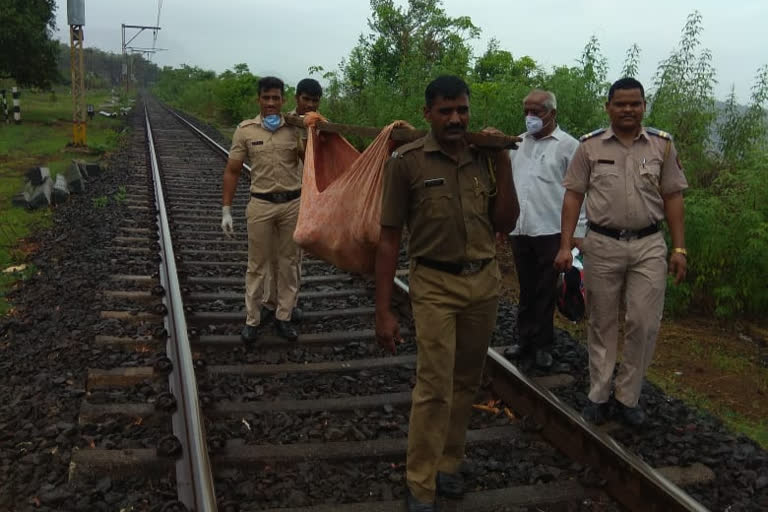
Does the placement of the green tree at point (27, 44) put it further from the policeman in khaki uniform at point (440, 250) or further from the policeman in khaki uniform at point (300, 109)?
the policeman in khaki uniform at point (440, 250)

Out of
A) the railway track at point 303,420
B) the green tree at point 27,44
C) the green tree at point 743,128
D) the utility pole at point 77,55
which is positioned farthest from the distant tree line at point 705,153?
the green tree at point 27,44

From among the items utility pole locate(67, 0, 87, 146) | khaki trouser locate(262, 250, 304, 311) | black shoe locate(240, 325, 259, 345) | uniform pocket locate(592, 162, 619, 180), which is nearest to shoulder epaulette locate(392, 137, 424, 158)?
uniform pocket locate(592, 162, 619, 180)

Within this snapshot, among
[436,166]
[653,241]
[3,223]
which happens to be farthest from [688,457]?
[3,223]

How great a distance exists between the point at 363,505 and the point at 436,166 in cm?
156

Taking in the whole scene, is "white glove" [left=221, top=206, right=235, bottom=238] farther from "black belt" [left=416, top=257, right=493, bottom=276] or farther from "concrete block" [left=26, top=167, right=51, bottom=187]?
"concrete block" [left=26, top=167, right=51, bottom=187]

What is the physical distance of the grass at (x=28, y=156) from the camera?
8.17 meters

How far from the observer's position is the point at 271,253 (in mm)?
5422

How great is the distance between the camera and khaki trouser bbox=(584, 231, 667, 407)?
3.95 m

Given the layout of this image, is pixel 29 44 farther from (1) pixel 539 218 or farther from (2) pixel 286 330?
(1) pixel 539 218

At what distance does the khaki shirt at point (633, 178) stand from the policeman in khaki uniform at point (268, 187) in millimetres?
2195

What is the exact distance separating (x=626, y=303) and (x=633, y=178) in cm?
71

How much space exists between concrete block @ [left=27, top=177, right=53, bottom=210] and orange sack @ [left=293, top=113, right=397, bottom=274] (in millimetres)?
7967

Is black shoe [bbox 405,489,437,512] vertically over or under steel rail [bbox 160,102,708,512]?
under

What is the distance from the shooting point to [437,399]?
315 cm
